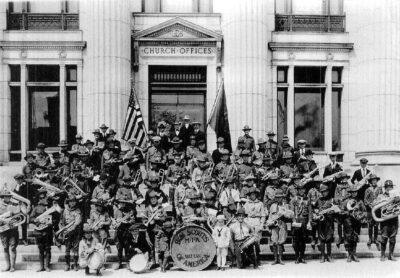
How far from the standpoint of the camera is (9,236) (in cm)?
1098

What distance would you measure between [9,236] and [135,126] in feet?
14.3

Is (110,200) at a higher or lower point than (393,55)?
lower

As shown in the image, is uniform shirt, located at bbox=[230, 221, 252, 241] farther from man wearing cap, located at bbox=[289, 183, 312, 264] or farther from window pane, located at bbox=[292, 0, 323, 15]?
window pane, located at bbox=[292, 0, 323, 15]

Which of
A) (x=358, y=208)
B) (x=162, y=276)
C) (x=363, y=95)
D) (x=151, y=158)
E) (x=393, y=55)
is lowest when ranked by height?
(x=162, y=276)

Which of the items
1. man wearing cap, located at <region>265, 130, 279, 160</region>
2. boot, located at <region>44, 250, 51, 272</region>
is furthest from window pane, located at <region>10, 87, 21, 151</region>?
A: man wearing cap, located at <region>265, 130, 279, 160</region>

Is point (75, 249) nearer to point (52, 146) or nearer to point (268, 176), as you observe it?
point (268, 176)

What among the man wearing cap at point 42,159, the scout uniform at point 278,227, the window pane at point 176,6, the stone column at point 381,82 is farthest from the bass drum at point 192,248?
the window pane at point 176,6

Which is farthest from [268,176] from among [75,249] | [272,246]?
[75,249]

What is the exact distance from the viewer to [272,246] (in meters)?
11.6

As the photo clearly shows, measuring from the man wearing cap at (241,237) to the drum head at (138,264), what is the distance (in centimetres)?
193

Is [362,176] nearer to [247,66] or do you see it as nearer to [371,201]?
Result: [371,201]

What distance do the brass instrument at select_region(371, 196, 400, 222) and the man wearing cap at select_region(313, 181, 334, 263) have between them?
1.05m

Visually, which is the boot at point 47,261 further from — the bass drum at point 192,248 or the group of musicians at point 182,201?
the bass drum at point 192,248

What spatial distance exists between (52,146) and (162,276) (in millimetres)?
8093
